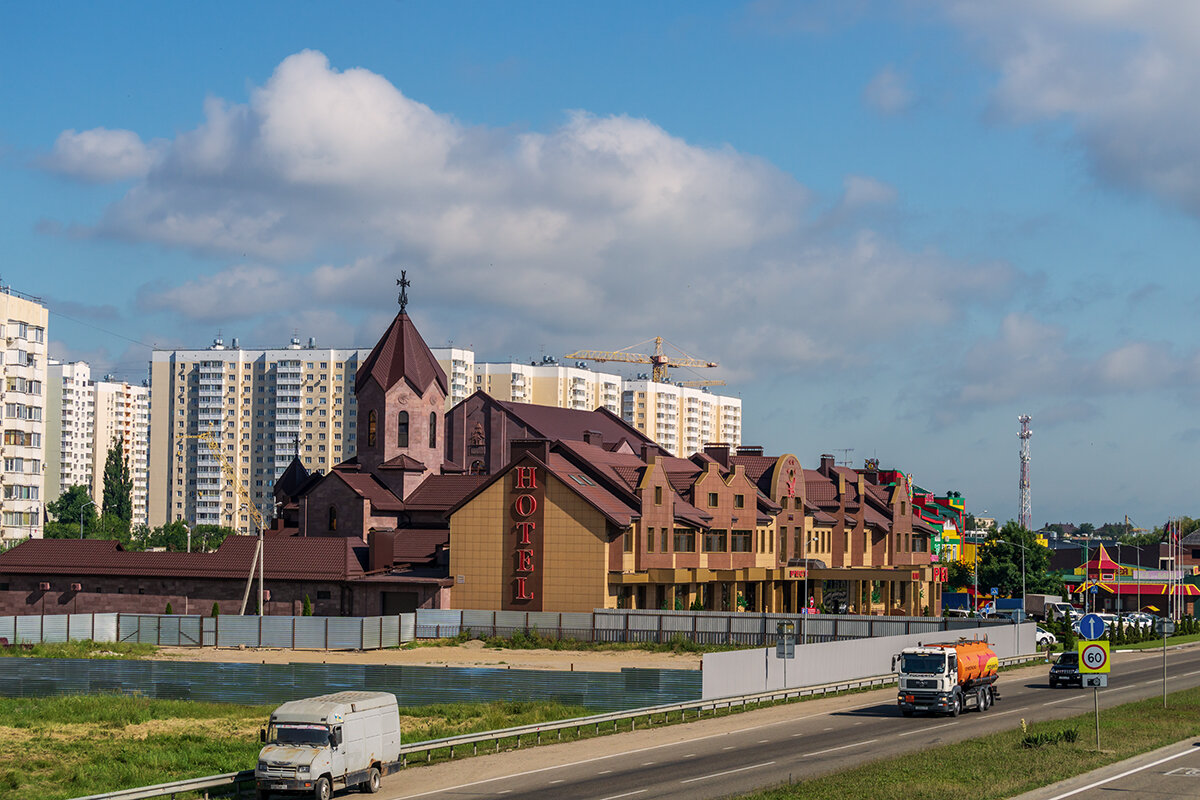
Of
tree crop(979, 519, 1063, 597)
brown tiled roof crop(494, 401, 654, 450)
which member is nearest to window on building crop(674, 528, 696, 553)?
brown tiled roof crop(494, 401, 654, 450)

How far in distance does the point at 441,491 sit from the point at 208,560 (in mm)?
16274

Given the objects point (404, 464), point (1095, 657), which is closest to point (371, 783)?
point (1095, 657)

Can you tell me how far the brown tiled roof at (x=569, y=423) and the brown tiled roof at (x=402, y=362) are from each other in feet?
29.9

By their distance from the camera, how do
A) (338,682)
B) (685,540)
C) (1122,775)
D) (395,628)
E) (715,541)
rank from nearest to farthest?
(1122,775) → (338,682) → (395,628) → (685,540) → (715,541)

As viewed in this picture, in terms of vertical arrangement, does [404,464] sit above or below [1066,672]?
above

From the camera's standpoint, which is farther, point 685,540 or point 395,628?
point 685,540

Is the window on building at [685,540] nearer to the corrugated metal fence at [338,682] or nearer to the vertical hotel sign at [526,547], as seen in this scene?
the vertical hotel sign at [526,547]

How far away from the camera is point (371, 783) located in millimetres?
34969

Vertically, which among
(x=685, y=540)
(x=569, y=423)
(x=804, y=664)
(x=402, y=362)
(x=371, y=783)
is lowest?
(x=371, y=783)

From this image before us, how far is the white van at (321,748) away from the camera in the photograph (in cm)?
3269

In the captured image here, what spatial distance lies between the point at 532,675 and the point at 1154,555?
423 feet

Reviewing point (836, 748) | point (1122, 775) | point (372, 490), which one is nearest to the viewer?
point (1122, 775)

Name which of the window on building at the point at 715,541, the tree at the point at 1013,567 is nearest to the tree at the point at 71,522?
the window on building at the point at 715,541

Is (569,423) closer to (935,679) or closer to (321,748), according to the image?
(935,679)
